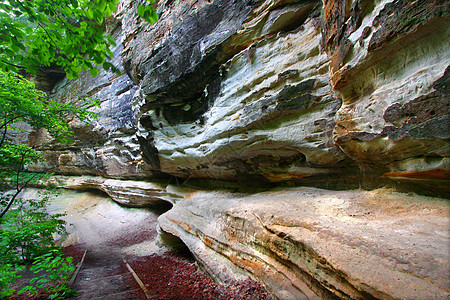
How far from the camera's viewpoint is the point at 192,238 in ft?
13.9

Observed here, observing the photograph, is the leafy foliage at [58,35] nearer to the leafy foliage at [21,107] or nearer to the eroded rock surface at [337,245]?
the leafy foliage at [21,107]

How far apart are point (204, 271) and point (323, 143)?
3.29m

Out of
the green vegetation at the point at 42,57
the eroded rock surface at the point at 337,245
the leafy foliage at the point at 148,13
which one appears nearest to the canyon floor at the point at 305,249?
the eroded rock surface at the point at 337,245

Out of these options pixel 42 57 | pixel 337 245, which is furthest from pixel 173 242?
pixel 42 57

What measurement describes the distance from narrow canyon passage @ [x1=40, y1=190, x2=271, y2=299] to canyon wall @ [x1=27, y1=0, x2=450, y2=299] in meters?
0.39

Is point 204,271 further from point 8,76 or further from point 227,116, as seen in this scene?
point 8,76

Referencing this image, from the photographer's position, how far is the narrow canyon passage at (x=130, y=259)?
2945mm

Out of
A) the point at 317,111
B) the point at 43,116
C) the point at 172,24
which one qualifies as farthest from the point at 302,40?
the point at 43,116

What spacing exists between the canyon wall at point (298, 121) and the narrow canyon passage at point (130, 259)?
0.39 meters

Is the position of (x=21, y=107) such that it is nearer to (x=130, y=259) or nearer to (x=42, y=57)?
(x=42, y=57)

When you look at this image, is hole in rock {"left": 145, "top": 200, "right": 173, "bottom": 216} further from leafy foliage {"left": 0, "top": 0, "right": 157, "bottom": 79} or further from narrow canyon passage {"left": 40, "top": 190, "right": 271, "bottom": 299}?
leafy foliage {"left": 0, "top": 0, "right": 157, "bottom": 79}

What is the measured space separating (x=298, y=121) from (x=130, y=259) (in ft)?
19.2

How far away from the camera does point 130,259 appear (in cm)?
525

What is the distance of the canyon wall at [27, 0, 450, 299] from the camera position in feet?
5.47
